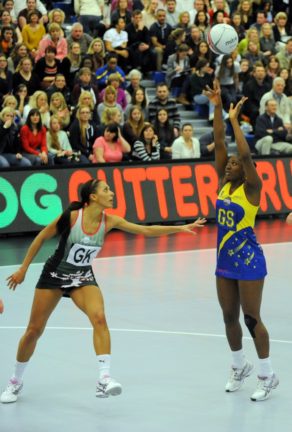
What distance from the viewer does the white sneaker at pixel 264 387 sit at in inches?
365

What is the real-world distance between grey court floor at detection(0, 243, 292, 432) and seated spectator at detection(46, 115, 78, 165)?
13.2 ft

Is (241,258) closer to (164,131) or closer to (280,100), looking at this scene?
(164,131)

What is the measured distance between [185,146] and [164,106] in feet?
4.93

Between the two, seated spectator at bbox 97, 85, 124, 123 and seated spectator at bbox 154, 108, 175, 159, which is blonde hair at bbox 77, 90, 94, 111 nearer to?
seated spectator at bbox 97, 85, 124, 123

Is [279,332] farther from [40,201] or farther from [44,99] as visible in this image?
[44,99]

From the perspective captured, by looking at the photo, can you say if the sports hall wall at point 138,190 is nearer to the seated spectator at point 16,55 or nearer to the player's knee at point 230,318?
the seated spectator at point 16,55

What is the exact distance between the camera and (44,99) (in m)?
20.0

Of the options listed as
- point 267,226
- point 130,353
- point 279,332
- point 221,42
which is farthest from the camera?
point 267,226

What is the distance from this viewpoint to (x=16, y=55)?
71.1 feet

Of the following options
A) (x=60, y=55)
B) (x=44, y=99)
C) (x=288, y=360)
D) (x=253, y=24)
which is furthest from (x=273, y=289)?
(x=253, y=24)

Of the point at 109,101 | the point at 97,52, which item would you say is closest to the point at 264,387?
the point at 109,101

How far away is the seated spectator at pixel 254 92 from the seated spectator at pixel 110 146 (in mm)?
4671

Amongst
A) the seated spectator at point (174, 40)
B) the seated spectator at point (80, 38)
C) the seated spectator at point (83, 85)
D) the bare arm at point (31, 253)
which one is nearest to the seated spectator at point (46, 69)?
the seated spectator at point (83, 85)

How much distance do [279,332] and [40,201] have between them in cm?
791
